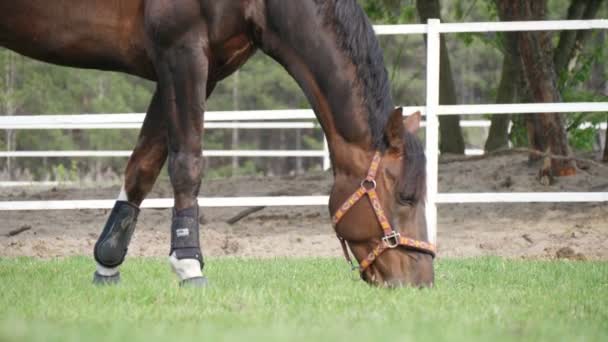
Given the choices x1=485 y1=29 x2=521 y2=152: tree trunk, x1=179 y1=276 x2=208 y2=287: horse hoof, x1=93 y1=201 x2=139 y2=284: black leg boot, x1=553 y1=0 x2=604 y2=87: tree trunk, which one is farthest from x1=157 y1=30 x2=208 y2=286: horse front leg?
x1=485 y1=29 x2=521 y2=152: tree trunk

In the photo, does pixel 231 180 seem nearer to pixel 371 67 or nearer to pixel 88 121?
pixel 88 121

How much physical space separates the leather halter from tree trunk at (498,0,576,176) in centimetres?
509

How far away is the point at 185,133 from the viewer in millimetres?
4887

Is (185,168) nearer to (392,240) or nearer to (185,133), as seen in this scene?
(185,133)

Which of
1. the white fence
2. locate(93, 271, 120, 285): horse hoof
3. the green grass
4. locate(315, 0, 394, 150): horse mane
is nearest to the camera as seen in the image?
the green grass

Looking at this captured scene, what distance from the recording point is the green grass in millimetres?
3363

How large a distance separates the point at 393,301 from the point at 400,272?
53 cm

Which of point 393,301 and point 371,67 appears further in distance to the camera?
point 371,67

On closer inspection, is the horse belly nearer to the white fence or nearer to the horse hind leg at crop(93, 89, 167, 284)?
the horse hind leg at crop(93, 89, 167, 284)

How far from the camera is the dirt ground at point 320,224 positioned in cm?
825

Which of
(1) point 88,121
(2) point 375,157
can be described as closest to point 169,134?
→ (2) point 375,157

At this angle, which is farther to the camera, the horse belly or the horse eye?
the horse belly

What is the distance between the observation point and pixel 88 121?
851 centimetres

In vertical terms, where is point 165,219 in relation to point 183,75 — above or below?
below
